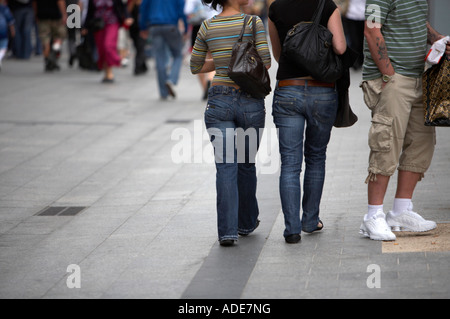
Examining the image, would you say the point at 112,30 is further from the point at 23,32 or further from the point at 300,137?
the point at 300,137

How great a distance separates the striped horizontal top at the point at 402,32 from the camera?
5.43m

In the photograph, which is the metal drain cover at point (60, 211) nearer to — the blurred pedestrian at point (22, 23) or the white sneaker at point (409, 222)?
the white sneaker at point (409, 222)

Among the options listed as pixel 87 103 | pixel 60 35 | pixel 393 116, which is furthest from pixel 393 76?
pixel 60 35

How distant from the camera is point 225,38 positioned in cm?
544

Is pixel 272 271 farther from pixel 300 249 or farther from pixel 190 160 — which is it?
pixel 190 160

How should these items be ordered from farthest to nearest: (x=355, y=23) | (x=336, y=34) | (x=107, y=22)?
(x=107, y=22) → (x=355, y=23) → (x=336, y=34)

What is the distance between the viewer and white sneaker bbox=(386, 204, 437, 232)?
579 cm

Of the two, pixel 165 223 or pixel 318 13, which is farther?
pixel 165 223

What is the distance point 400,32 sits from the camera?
550 centimetres

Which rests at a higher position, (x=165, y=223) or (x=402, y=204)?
(x=402, y=204)

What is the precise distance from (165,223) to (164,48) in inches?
299

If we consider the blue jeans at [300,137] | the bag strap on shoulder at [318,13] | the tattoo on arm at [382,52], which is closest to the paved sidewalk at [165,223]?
the blue jeans at [300,137]

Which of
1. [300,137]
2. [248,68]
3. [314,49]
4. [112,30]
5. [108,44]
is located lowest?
[108,44]

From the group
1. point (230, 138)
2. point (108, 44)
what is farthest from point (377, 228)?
point (108, 44)
